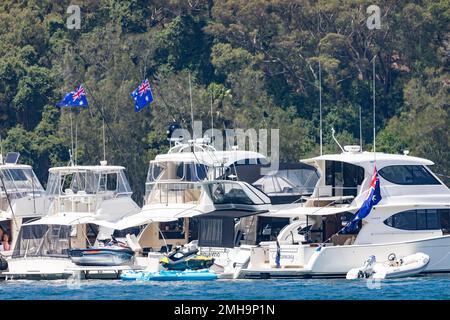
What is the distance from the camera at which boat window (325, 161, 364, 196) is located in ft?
165

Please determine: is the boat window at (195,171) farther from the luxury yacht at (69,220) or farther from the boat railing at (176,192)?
the luxury yacht at (69,220)

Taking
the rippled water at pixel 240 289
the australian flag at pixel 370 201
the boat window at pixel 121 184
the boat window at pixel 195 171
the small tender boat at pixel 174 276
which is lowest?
the rippled water at pixel 240 289

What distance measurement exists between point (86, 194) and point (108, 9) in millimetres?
34464

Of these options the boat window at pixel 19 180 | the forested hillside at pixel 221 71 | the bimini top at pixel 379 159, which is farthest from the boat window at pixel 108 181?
the forested hillside at pixel 221 71

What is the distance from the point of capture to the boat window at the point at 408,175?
162 feet

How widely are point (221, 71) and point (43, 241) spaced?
3108cm

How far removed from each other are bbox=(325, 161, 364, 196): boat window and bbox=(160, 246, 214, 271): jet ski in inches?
209

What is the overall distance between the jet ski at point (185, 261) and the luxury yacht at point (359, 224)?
4.10ft

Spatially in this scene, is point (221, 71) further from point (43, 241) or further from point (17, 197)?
point (43, 241)

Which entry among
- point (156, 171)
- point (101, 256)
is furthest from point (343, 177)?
point (101, 256)

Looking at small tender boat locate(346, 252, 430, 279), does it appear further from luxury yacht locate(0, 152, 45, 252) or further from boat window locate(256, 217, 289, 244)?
luxury yacht locate(0, 152, 45, 252)

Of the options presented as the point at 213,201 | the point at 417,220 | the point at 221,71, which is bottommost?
the point at 417,220

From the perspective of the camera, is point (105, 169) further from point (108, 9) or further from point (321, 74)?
point (108, 9)

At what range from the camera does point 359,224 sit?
4897cm
